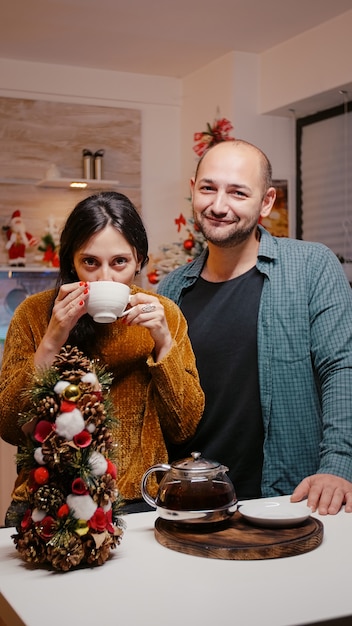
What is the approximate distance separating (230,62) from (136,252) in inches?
155

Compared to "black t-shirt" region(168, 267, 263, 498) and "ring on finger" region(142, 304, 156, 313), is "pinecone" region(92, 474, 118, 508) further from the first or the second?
"black t-shirt" region(168, 267, 263, 498)

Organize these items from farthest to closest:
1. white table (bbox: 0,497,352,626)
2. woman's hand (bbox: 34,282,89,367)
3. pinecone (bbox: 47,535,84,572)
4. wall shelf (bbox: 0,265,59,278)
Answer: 1. wall shelf (bbox: 0,265,59,278)
2. woman's hand (bbox: 34,282,89,367)
3. pinecone (bbox: 47,535,84,572)
4. white table (bbox: 0,497,352,626)

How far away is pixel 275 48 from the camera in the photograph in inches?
209

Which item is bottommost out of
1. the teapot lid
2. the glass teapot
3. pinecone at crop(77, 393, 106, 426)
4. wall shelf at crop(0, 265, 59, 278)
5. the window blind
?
the glass teapot

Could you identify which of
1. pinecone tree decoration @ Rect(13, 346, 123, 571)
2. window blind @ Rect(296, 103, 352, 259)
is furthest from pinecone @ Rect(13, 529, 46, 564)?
window blind @ Rect(296, 103, 352, 259)

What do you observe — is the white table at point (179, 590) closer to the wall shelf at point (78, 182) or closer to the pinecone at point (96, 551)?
the pinecone at point (96, 551)

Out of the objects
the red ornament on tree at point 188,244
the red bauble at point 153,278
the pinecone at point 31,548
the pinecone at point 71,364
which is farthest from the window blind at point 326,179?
the pinecone at point 31,548

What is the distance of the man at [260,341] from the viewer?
211 cm

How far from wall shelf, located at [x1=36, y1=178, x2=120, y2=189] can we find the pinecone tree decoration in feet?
14.3

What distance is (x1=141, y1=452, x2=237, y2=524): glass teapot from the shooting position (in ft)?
4.67

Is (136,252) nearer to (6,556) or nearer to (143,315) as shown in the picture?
(143,315)

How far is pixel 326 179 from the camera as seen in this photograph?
530 cm

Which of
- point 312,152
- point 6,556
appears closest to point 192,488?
point 6,556

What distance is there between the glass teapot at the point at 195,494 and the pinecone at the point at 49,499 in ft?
0.70
